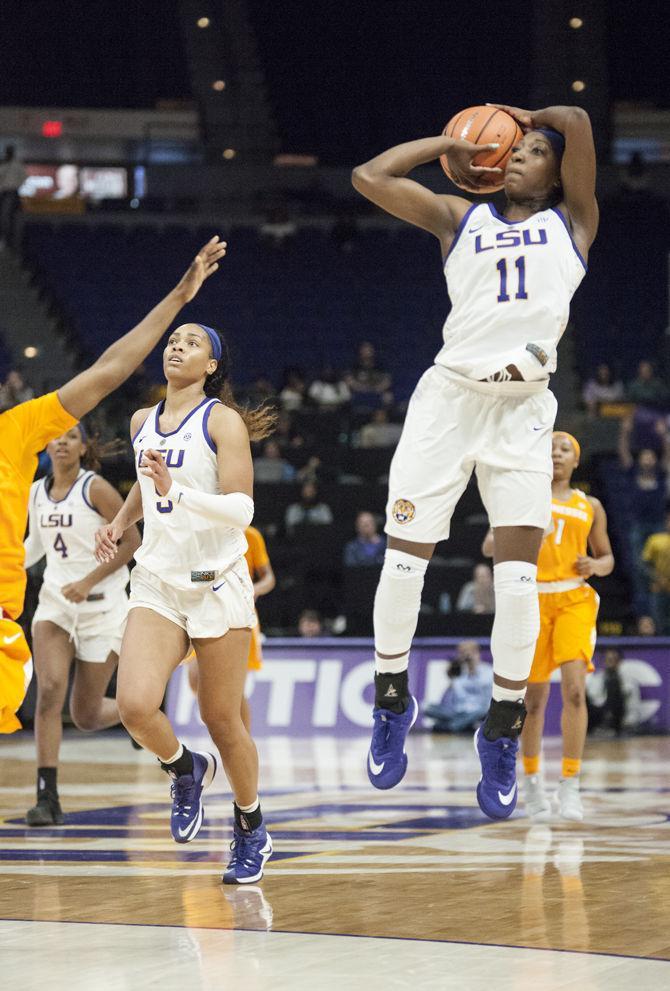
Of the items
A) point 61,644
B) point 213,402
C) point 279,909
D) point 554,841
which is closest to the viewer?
point 279,909

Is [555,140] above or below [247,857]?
above

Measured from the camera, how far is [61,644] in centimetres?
801

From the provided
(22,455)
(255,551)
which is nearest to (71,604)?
(255,551)

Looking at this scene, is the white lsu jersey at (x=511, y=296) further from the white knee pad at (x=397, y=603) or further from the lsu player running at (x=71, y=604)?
the lsu player running at (x=71, y=604)

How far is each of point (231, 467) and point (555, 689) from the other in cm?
930

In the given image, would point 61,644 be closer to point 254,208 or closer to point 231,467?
point 231,467

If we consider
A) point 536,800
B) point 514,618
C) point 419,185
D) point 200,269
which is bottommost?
point 536,800

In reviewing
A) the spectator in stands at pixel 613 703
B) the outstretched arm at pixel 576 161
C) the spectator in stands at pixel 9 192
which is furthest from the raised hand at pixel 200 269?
the spectator in stands at pixel 9 192

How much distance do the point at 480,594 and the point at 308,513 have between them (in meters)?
2.46

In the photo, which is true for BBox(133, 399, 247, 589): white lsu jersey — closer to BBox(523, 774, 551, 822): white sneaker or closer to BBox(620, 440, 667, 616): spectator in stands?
BBox(523, 774, 551, 822): white sneaker

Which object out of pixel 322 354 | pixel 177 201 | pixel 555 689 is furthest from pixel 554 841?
pixel 177 201

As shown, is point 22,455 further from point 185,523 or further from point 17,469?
point 185,523

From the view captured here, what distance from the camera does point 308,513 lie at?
637 inches

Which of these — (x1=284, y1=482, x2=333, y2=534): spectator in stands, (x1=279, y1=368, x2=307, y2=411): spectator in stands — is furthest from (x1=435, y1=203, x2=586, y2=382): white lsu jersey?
(x1=279, y1=368, x2=307, y2=411): spectator in stands
